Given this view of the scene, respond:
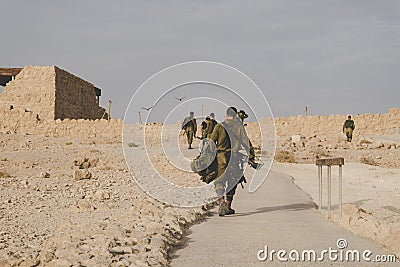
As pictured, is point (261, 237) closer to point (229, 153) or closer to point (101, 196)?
point (229, 153)

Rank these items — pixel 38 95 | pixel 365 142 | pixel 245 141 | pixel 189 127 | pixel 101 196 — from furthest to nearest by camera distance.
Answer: pixel 38 95
pixel 365 142
pixel 189 127
pixel 101 196
pixel 245 141

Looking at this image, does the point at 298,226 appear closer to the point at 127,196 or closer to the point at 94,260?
the point at 94,260

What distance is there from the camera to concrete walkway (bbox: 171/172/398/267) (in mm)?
4836

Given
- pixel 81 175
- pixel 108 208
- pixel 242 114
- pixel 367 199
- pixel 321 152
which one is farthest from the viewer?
pixel 321 152

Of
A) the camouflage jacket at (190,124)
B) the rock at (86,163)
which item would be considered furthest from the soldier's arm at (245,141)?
the camouflage jacket at (190,124)

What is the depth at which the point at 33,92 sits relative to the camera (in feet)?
113

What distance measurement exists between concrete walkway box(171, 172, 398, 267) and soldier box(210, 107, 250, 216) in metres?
0.49

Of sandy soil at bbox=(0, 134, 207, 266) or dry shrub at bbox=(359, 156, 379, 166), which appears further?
dry shrub at bbox=(359, 156, 379, 166)

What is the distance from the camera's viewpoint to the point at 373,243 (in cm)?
569

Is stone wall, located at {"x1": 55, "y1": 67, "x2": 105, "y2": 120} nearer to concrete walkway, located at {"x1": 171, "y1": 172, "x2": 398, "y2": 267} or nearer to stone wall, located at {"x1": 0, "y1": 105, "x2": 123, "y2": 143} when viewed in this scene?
stone wall, located at {"x1": 0, "y1": 105, "x2": 123, "y2": 143}

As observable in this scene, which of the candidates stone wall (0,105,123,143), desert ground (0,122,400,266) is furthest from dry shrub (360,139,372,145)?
stone wall (0,105,123,143)

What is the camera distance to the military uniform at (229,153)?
27.5 feet

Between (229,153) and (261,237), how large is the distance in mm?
2644

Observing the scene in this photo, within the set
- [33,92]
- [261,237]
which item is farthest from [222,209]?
[33,92]
